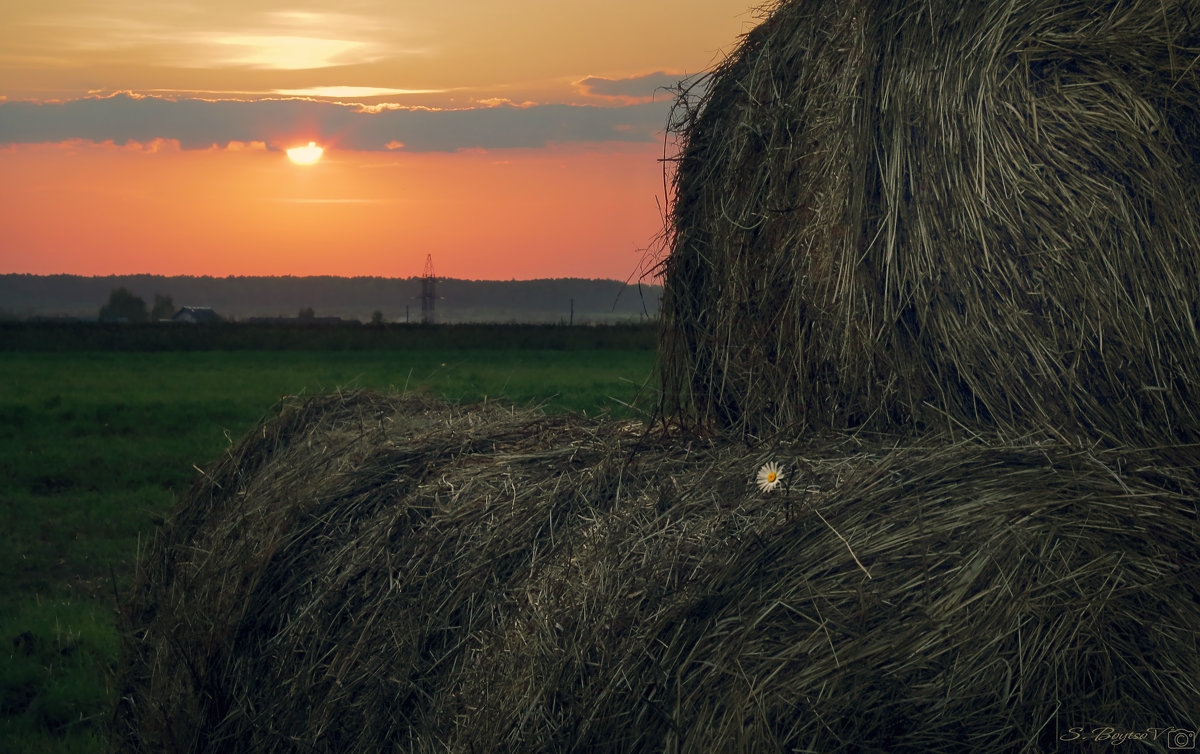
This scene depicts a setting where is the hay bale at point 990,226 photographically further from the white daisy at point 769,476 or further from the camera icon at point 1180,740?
the camera icon at point 1180,740

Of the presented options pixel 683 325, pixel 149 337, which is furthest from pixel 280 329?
pixel 683 325

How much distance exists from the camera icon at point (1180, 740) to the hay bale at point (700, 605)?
0.14ft

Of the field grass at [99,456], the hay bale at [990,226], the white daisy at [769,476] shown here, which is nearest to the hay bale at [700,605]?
the white daisy at [769,476]

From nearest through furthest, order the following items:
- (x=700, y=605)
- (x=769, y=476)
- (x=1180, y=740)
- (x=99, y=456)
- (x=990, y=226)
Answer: (x=1180, y=740), (x=700, y=605), (x=769, y=476), (x=990, y=226), (x=99, y=456)

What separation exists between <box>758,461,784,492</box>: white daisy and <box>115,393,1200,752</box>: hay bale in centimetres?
4

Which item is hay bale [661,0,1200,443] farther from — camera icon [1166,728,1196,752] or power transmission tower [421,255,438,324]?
power transmission tower [421,255,438,324]

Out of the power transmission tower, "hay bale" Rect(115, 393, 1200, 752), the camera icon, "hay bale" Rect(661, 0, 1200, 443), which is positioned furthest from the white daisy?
the power transmission tower

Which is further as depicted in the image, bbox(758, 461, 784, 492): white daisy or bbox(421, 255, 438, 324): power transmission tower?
bbox(421, 255, 438, 324): power transmission tower

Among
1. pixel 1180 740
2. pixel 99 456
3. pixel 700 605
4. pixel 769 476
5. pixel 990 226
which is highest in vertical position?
pixel 990 226

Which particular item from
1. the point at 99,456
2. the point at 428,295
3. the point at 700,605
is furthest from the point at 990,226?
the point at 428,295

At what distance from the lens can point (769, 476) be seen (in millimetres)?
3057

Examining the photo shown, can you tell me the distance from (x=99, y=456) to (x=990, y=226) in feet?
35.5

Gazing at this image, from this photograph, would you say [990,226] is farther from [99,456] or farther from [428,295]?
[428,295]

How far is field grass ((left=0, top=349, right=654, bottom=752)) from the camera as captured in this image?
495cm
